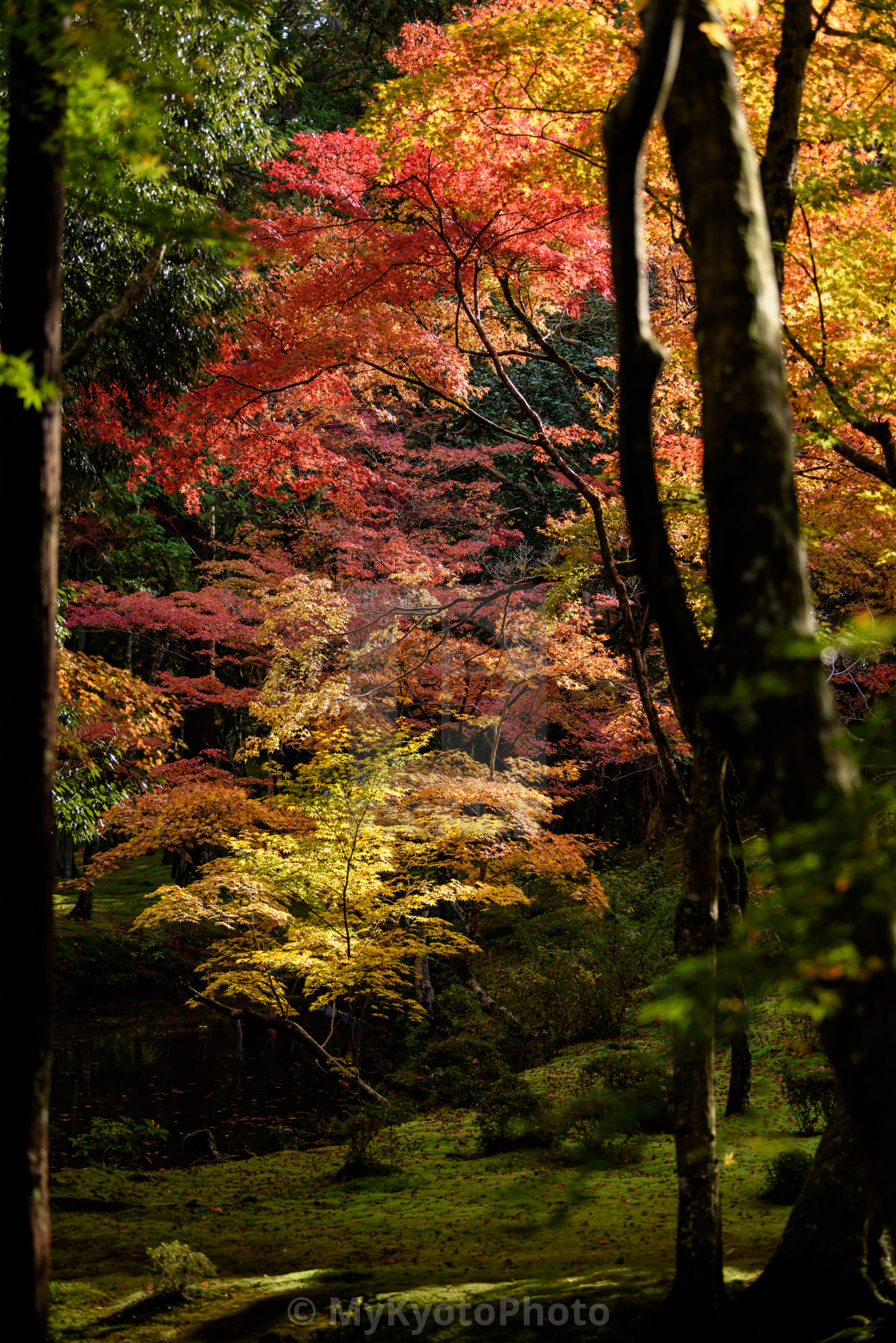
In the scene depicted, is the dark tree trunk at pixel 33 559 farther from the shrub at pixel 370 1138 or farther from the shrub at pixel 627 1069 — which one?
the shrub at pixel 627 1069

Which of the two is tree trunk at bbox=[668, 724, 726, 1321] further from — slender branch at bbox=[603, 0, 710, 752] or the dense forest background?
slender branch at bbox=[603, 0, 710, 752]

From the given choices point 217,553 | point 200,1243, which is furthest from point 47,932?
point 217,553

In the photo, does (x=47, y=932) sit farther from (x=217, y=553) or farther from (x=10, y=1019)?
(x=217, y=553)

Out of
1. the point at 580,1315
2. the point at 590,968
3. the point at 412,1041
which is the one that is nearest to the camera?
the point at 580,1315

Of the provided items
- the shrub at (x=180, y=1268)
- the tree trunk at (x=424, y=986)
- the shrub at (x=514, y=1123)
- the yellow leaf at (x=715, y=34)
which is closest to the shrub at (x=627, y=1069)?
the shrub at (x=514, y=1123)

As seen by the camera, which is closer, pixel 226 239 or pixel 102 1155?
pixel 226 239

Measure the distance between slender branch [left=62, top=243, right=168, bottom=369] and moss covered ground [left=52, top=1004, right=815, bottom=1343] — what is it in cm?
496

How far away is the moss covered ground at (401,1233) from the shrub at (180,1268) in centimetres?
7

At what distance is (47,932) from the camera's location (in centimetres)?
272

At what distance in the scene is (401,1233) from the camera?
207 inches

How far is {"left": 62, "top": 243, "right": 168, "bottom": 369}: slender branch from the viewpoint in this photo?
5.57 meters

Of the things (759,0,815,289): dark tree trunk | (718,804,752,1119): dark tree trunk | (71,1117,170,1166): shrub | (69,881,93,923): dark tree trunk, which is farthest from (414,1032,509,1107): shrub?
(69,881,93,923): dark tree trunk

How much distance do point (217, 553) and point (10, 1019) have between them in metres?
14.0

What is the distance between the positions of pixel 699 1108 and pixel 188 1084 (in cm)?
936
